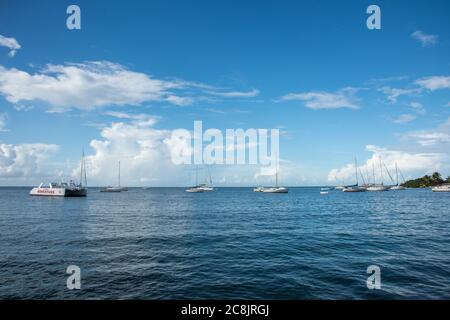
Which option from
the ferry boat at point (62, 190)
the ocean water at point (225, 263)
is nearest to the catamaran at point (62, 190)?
the ferry boat at point (62, 190)

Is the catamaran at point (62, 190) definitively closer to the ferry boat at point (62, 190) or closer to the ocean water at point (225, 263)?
the ferry boat at point (62, 190)

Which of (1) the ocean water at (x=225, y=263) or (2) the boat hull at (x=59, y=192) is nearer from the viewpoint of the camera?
(1) the ocean water at (x=225, y=263)

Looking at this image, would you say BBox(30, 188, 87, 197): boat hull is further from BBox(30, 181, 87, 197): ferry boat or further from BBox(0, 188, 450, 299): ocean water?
BBox(0, 188, 450, 299): ocean water

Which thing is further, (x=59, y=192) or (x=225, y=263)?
(x=59, y=192)

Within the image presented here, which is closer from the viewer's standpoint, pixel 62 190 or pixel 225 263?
pixel 225 263

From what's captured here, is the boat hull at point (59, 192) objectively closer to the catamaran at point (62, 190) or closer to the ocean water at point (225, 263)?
the catamaran at point (62, 190)

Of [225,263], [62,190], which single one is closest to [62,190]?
[62,190]

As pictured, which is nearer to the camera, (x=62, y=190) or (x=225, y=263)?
A: (x=225, y=263)

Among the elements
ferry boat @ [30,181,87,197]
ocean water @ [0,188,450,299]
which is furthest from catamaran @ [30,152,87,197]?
ocean water @ [0,188,450,299]

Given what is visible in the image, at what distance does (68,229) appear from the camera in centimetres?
3750

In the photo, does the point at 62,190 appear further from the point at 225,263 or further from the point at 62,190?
the point at 225,263

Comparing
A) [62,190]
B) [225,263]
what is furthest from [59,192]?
[225,263]
